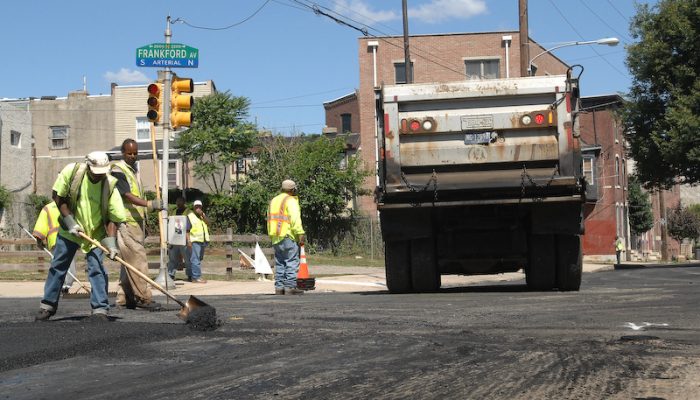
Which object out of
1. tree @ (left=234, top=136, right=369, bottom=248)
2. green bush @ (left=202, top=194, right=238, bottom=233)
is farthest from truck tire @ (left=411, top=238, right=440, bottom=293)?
green bush @ (left=202, top=194, right=238, bottom=233)

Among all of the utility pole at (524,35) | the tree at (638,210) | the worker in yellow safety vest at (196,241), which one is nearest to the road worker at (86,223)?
the worker in yellow safety vest at (196,241)

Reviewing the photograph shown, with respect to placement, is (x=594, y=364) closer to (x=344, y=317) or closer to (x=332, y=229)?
(x=344, y=317)

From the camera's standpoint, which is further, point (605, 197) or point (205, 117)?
point (605, 197)

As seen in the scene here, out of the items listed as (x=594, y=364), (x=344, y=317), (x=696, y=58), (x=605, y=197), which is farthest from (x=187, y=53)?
(x=605, y=197)

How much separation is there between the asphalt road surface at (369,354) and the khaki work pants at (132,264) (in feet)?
1.67

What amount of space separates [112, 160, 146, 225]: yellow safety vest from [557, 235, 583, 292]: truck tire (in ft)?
16.7

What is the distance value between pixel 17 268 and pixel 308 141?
20.7 meters

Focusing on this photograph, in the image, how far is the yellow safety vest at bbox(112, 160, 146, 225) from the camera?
31.4 ft

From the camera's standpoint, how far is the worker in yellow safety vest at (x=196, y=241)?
18.0 metres

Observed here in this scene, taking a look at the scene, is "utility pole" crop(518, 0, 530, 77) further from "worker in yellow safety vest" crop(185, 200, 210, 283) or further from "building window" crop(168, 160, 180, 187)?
"building window" crop(168, 160, 180, 187)

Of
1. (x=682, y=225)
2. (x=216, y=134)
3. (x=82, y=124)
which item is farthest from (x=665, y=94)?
(x=682, y=225)

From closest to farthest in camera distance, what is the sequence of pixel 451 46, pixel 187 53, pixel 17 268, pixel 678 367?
1. pixel 678 367
2. pixel 187 53
3. pixel 17 268
4. pixel 451 46

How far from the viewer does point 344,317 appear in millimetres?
7973

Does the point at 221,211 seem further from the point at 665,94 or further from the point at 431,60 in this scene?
the point at 665,94
